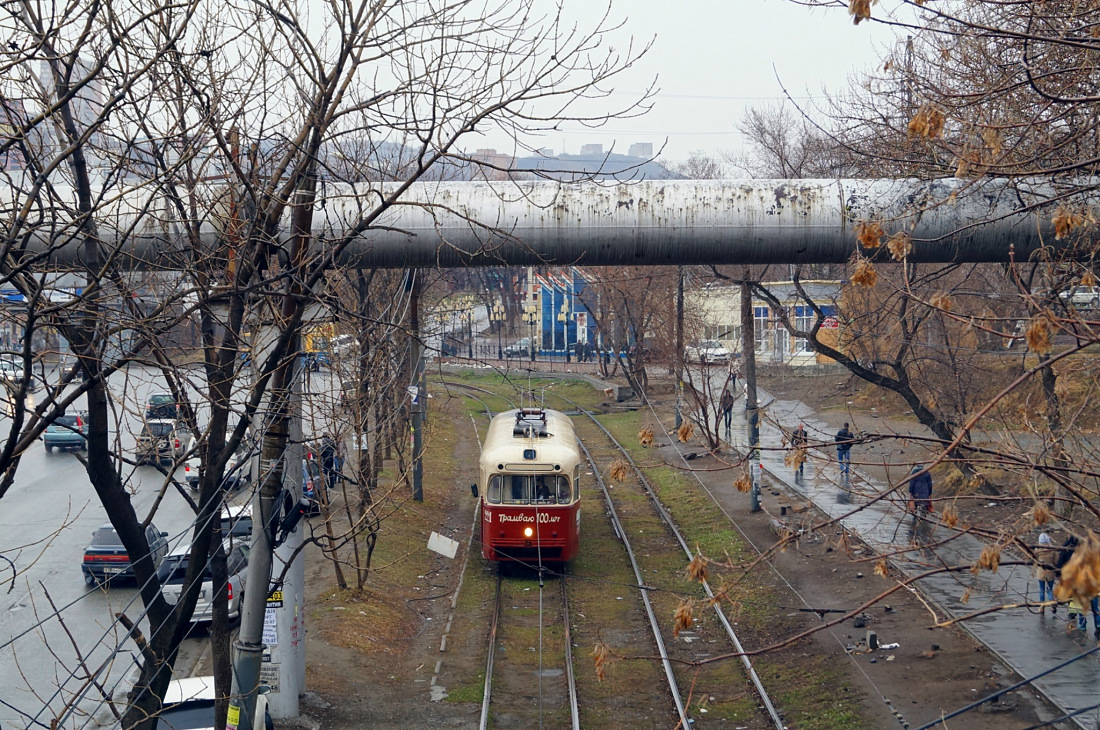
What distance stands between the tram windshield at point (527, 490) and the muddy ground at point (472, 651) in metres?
1.89

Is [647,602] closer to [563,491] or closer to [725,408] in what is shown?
[563,491]

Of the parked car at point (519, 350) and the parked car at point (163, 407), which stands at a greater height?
the parked car at point (163, 407)

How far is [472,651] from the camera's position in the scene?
47.6 ft

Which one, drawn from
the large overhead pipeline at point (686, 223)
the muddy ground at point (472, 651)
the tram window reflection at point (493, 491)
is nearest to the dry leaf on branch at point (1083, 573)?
the muddy ground at point (472, 651)

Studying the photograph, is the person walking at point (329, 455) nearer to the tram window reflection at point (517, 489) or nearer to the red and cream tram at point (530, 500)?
the red and cream tram at point (530, 500)

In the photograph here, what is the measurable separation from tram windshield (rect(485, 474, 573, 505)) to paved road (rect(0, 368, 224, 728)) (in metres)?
5.64

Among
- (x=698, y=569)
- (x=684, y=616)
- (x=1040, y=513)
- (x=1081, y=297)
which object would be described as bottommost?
(x=684, y=616)

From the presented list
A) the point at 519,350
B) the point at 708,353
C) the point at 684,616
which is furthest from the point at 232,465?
the point at 519,350

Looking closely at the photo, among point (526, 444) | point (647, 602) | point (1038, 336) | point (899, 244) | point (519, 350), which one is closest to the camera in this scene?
point (1038, 336)

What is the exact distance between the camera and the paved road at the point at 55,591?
1157cm

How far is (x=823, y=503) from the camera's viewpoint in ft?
72.8

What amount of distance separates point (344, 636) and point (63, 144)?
10.5 m

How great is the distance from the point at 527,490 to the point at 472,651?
3880 mm

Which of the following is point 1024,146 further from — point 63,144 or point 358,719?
point 358,719
